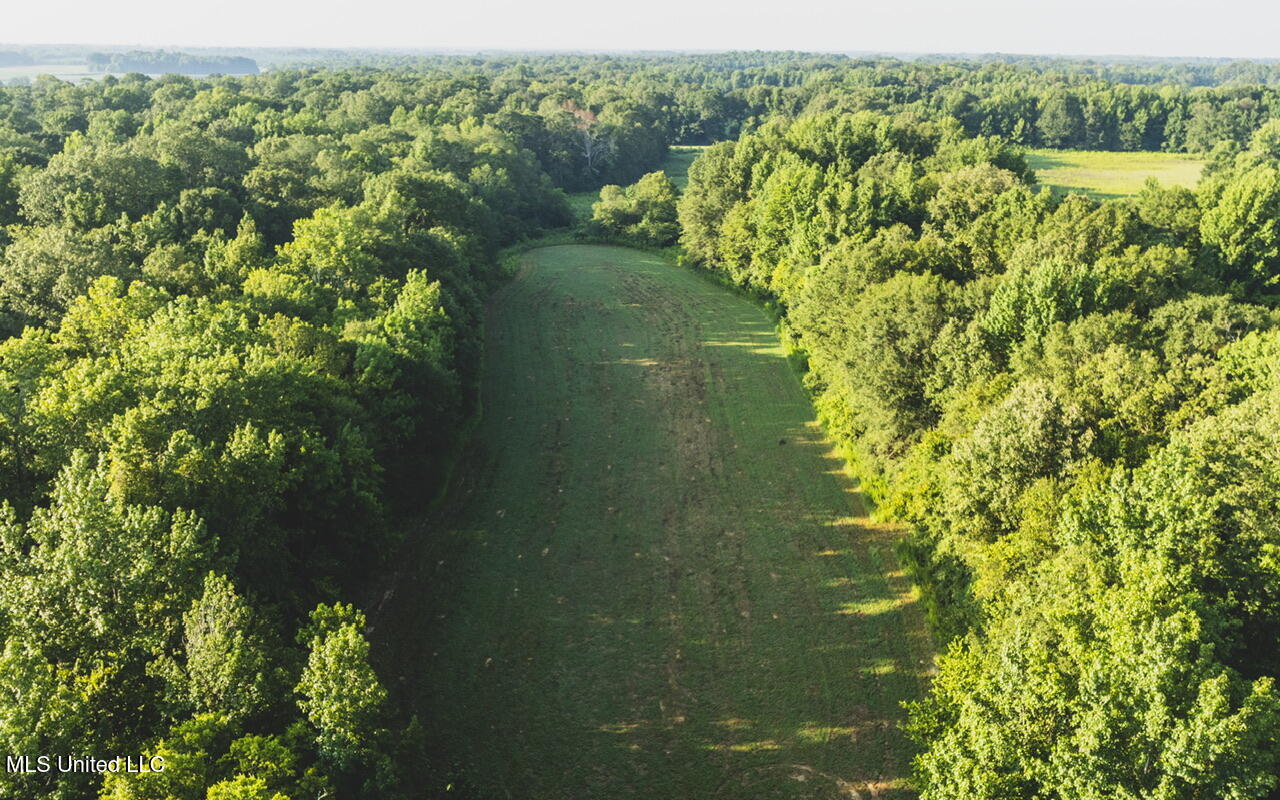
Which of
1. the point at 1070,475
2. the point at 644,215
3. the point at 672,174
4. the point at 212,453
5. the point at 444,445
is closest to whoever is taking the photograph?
the point at 212,453

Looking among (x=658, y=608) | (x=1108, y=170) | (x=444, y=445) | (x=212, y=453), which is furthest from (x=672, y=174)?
(x=212, y=453)

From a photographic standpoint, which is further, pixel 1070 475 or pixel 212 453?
pixel 1070 475

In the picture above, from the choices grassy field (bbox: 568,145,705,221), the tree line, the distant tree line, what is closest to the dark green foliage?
grassy field (bbox: 568,145,705,221)

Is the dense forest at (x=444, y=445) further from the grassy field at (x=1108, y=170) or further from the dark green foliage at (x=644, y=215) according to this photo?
the grassy field at (x=1108, y=170)

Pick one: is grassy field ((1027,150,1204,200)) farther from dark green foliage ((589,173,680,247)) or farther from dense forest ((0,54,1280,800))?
dark green foliage ((589,173,680,247))

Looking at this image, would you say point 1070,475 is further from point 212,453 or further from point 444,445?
point 444,445

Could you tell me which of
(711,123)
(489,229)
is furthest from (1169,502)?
(711,123)

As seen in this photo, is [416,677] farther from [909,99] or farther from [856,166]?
[909,99]
